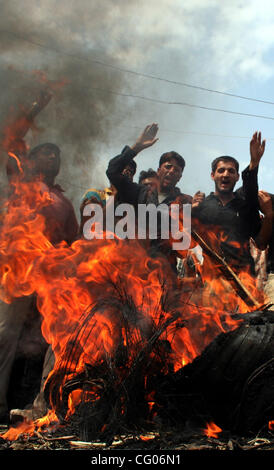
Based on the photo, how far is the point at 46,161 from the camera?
5500mm

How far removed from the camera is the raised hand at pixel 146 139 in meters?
5.65

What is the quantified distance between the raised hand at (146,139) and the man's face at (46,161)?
3.70 ft

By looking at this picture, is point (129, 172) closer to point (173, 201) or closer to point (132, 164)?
point (132, 164)

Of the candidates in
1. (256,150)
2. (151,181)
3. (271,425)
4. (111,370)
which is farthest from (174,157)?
(271,425)

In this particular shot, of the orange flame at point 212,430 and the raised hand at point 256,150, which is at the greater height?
the raised hand at point 256,150

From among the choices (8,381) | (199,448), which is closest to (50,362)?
(8,381)

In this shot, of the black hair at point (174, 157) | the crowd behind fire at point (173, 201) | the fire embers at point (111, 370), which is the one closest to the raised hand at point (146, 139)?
the crowd behind fire at point (173, 201)

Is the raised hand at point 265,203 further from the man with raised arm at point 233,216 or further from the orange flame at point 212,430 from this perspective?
the orange flame at point 212,430

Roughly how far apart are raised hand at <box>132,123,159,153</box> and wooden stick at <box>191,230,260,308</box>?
1.51m

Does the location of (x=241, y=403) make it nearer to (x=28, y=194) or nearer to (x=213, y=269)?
(x=213, y=269)

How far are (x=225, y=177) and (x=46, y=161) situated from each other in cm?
262
